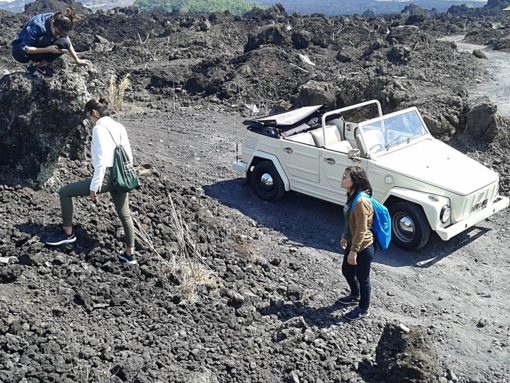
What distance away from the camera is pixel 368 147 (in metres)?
9.39

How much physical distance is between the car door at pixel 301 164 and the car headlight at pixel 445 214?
207 centimetres

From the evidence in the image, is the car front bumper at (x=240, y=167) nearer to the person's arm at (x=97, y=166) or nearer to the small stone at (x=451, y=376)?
the person's arm at (x=97, y=166)

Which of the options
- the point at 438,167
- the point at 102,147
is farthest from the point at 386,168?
the point at 102,147

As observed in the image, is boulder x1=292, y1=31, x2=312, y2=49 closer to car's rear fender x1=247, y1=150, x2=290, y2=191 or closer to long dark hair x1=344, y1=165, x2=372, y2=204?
car's rear fender x1=247, y1=150, x2=290, y2=191

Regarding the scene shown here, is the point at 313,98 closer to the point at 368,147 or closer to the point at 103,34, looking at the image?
the point at 368,147

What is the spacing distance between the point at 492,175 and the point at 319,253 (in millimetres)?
2739

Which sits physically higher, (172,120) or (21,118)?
(21,118)

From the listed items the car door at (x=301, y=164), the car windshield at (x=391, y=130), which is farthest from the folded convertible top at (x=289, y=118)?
the car windshield at (x=391, y=130)

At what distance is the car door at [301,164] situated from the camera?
392 inches

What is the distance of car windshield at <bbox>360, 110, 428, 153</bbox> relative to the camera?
9.53 metres

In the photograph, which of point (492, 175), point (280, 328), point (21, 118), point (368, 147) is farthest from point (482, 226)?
point (21, 118)

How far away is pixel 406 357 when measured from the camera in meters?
5.85

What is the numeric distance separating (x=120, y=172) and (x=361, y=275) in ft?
9.05

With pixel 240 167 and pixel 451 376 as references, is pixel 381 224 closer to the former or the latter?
pixel 451 376
